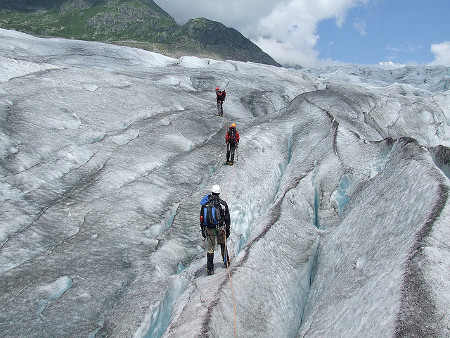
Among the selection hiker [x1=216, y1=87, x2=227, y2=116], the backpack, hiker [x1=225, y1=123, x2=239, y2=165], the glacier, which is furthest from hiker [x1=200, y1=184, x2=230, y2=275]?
hiker [x1=216, y1=87, x2=227, y2=116]

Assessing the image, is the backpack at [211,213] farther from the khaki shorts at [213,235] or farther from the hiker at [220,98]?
the hiker at [220,98]

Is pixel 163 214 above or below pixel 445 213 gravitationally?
below

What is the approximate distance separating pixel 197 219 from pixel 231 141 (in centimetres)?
513

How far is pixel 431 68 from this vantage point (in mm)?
107438

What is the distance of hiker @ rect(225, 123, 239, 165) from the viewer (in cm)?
1747

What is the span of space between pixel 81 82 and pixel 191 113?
817 centimetres

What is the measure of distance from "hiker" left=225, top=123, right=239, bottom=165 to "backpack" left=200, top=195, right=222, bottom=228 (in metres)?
7.55

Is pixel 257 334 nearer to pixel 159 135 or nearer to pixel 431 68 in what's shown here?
pixel 159 135

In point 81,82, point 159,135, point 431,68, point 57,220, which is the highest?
point 431,68

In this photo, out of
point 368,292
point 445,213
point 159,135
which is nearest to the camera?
point 368,292

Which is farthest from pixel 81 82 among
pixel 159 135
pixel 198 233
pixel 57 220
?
pixel 198 233

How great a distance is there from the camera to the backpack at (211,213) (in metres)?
10.3

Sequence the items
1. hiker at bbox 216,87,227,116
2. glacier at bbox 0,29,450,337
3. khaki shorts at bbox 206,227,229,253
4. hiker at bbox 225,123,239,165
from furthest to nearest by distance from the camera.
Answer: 1. hiker at bbox 216,87,227,116
2. hiker at bbox 225,123,239,165
3. khaki shorts at bbox 206,227,229,253
4. glacier at bbox 0,29,450,337

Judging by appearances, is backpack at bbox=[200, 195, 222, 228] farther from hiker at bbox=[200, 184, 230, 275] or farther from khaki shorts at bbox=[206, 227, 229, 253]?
khaki shorts at bbox=[206, 227, 229, 253]
